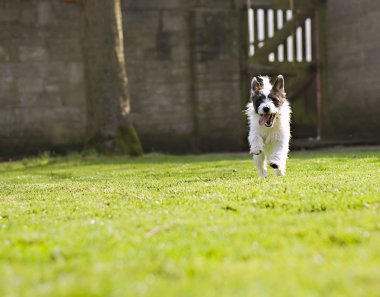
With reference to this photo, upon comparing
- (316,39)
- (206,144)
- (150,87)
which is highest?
(316,39)

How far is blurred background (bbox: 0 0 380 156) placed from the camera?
24234 millimetres

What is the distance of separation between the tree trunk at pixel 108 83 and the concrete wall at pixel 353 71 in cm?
915

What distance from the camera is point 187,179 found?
42.8 ft

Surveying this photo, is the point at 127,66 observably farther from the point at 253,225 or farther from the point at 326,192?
the point at 253,225

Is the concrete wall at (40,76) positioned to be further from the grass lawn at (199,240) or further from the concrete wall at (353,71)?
the grass lawn at (199,240)

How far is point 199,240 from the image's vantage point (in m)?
5.89

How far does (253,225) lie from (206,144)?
19.1 m

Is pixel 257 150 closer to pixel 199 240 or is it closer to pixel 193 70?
pixel 199 240

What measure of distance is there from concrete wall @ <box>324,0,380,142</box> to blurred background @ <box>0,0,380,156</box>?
0.13 ft

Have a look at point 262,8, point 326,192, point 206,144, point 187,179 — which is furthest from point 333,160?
point 262,8

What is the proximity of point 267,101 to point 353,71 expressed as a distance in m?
14.2

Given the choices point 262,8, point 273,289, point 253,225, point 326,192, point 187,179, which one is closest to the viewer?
point 273,289

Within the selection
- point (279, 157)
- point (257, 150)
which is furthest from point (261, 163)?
point (279, 157)

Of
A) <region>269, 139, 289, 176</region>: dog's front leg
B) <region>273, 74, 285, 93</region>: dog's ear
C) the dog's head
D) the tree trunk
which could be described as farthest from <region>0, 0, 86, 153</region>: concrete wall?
<region>269, 139, 289, 176</region>: dog's front leg
